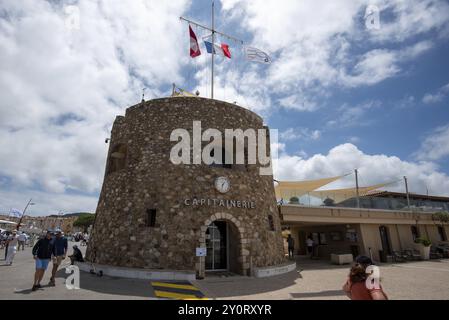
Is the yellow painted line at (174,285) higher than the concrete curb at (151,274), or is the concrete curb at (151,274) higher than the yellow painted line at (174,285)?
the concrete curb at (151,274)

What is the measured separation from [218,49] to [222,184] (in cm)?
824

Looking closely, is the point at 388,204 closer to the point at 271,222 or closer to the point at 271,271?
the point at 271,222

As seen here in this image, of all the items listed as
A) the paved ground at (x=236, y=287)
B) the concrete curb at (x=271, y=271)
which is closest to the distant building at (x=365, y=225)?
the concrete curb at (x=271, y=271)

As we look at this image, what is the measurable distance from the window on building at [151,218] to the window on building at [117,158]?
12.8 feet

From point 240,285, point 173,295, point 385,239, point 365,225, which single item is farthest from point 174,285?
point 385,239

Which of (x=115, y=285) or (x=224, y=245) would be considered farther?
(x=224, y=245)

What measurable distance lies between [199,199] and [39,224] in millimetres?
122569

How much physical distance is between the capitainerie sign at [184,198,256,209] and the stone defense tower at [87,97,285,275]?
0.04 m

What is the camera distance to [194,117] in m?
13.4

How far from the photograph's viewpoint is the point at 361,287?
3.48 m

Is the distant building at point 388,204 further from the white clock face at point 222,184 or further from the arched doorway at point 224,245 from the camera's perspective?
the white clock face at point 222,184

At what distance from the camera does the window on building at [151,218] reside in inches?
465
